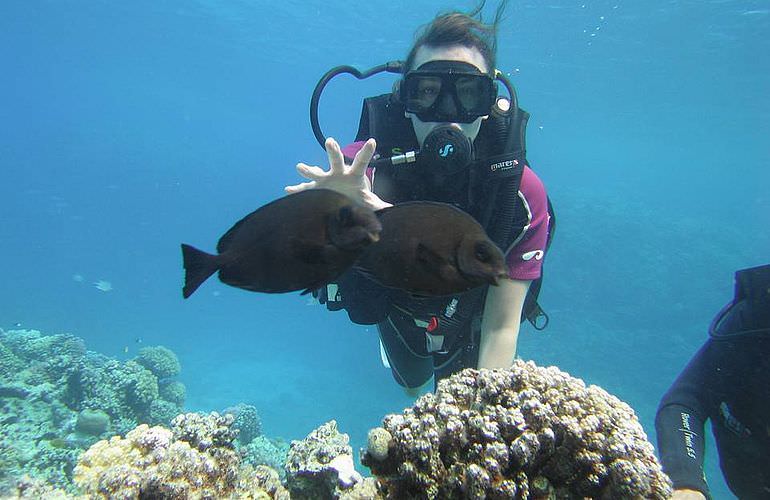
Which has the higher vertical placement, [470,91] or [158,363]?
[470,91]

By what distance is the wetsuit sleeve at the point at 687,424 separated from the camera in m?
2.81

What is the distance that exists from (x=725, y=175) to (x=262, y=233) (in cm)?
11238

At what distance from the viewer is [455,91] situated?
357 cm

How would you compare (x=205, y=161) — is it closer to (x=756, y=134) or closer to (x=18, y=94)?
(x=18, y=94)

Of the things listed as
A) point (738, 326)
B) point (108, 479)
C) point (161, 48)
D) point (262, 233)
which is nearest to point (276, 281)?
point (262, 233)

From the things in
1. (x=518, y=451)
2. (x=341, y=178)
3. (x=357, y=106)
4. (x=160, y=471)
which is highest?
(x=357, y=106)

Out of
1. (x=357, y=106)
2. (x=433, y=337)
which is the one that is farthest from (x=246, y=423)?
(x=357, y=106)

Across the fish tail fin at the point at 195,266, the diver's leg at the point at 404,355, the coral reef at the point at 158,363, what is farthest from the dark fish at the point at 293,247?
the coral reef at the point at 158,363

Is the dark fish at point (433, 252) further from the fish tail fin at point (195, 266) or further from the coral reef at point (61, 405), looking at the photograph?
the coral reef at point (61, 405)

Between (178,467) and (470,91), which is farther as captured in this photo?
(470,91)

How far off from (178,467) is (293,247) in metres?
1.83

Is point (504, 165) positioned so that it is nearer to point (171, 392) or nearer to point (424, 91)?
point (424, 91)

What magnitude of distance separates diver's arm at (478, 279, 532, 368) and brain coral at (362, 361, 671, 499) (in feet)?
4.83

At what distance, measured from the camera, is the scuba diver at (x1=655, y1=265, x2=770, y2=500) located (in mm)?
3562
